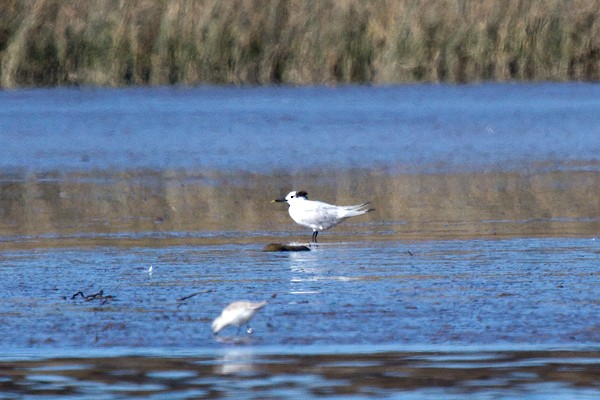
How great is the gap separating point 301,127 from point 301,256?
27.5 ft

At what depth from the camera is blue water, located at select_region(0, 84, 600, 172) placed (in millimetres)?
14188

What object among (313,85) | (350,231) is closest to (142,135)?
(313,85)

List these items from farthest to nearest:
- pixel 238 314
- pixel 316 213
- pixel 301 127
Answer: pixel 301 127
pixel 316 213
pixel 238 314

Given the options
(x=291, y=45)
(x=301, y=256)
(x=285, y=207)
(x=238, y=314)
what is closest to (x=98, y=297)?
(x=238, y=314)

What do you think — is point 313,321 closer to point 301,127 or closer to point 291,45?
point 301,127

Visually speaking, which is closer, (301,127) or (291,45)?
(301,127)

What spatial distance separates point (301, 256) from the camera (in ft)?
28.0

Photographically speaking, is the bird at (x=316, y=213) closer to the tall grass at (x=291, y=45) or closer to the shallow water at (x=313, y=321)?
the shallow water at (x=313, y=321)

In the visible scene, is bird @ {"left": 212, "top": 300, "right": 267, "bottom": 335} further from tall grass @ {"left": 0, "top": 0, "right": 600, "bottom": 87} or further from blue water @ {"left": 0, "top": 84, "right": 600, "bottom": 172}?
tall grass @ {"left": 0, "top": 0, "right": 600, "bottom": 87}

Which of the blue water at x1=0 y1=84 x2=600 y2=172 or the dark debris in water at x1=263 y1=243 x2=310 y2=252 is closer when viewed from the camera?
the dark debris in water at x1=263 y1=243 x2=310 y2=252

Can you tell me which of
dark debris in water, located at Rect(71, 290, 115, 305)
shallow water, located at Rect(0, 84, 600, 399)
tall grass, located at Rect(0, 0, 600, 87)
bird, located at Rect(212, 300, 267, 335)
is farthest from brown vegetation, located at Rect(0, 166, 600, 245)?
tall grass, located at Rect(0, 0, 600, 87)

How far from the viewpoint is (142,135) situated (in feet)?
53.8

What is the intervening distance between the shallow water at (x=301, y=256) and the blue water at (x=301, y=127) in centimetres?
6

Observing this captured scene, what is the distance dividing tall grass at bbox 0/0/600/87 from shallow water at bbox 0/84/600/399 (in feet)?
9.34
